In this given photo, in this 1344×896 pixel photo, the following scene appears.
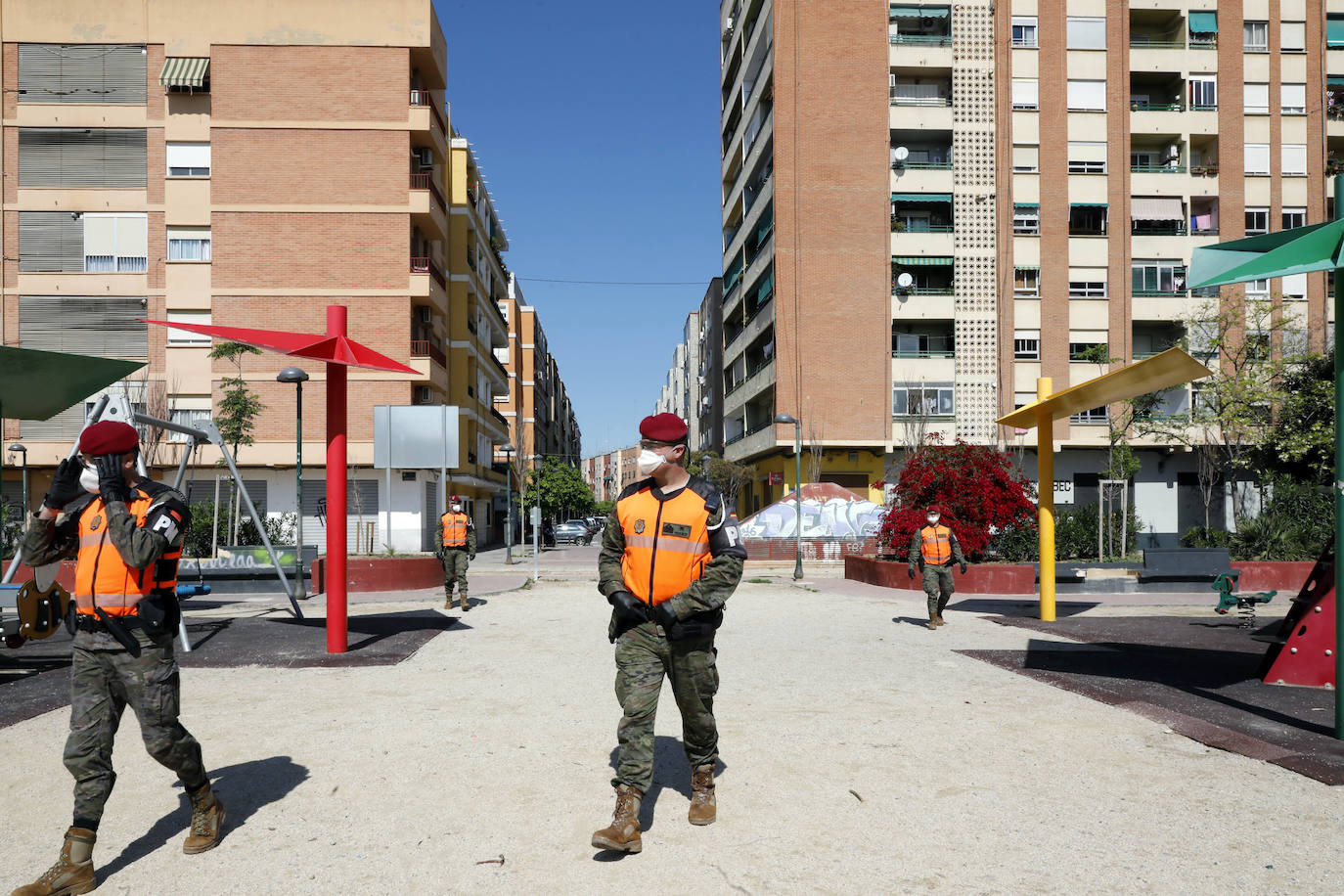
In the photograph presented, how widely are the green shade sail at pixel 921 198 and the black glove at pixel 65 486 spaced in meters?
40.0

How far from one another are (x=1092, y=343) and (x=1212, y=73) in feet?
40.1

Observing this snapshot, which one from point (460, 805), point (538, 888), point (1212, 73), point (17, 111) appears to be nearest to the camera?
point (538, 888)

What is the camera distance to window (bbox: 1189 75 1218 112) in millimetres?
40656

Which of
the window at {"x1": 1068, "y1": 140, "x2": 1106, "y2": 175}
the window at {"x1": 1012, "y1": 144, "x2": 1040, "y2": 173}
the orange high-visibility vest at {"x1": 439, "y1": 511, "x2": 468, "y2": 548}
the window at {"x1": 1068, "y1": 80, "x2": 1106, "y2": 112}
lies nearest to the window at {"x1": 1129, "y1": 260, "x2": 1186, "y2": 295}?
the window at {"x1": 1068, "y1": 140, "x2": 1106, "y2": 175}

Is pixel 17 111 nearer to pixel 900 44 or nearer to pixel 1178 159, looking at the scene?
pixel 900 44

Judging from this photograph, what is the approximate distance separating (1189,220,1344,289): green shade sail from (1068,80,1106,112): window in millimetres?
37817

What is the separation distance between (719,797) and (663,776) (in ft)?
1.88

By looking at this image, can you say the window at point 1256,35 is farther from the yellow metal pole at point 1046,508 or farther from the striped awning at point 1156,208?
the yellow metal pole at point 1046,508

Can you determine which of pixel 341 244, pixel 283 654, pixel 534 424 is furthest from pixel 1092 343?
pixel 534 424

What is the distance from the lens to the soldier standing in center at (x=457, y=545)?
15852 millimetres

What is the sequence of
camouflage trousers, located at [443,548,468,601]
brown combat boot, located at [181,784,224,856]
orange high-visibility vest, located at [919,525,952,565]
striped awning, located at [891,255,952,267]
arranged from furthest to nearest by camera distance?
1. striped awning, located at [891,255,952,267]
2. camouflage trousers, located at [443,548,468,601]
3. orange high-visibility vest, located at [919,525,952,565]
4. brown combat boot, located at [181,784,224,856]

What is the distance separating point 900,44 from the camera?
41500 mm

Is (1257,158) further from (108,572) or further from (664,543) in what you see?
(108,572)

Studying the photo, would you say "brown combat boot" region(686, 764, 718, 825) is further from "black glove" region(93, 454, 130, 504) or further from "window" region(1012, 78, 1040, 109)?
"window" region(1012, 78, 1040, 109)
